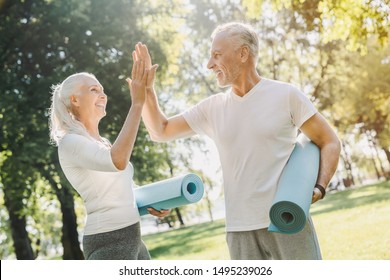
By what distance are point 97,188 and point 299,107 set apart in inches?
37.5

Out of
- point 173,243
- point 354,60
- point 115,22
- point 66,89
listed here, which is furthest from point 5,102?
point 354,60

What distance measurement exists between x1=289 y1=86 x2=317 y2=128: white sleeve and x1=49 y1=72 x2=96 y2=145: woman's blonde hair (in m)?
0.93

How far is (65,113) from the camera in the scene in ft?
8.21

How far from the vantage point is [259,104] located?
2420 millimetres

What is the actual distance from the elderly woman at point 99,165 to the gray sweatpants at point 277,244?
0.47m

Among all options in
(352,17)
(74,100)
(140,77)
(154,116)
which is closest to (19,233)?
(352,17)

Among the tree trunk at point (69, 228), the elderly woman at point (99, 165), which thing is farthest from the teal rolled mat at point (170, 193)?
the tree trunk at point (69, 228)

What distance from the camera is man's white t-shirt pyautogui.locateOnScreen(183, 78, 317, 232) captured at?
2.37m

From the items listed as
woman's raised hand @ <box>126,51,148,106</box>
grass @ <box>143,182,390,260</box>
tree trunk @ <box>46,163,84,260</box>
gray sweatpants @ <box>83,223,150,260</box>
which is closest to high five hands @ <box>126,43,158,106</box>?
woman's raised hand @ <box>126,51,148,106</box>

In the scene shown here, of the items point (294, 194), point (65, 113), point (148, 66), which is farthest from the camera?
point (148, 66)

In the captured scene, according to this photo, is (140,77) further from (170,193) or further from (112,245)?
(112,245)

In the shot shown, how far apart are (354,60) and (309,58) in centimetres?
212

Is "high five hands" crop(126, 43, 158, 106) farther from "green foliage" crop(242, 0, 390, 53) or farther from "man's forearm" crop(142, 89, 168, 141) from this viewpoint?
"green foliage" crop(242, 0, 390, 53)
